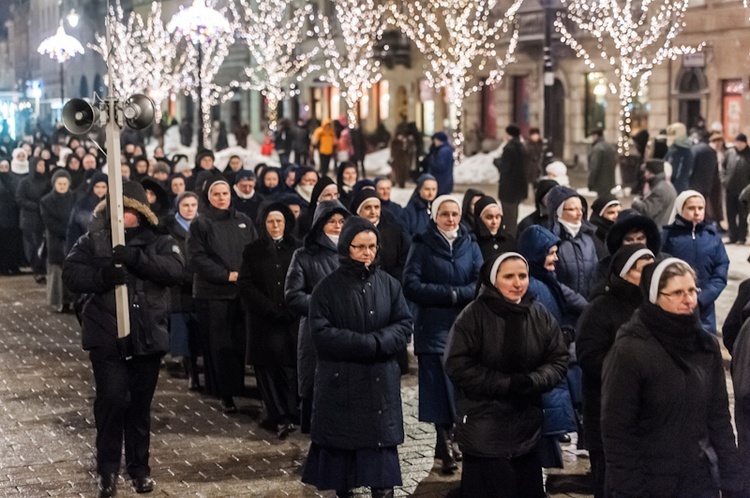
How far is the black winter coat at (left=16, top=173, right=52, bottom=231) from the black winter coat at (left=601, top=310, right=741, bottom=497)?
15.6m

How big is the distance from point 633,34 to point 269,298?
2589 centimetres

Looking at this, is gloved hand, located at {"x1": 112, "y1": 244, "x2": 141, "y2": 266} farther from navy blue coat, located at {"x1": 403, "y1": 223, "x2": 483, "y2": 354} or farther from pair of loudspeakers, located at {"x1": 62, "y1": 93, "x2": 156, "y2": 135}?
navy blue coat, located at {"x1": 403, "y1": 223, "x2": 483, "y2": 354}

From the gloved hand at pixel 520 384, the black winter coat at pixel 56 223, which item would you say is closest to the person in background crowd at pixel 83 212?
the black winter coat at pixel 56 223

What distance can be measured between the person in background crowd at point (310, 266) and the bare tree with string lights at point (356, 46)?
35.2m

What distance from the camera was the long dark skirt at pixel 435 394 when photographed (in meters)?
9.45

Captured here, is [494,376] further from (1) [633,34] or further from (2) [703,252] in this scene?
(1) [633,34]

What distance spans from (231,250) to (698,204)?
382cm

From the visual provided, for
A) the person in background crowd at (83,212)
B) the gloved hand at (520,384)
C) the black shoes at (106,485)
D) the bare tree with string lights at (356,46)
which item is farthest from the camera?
the bare tree with string lights at (356,46)

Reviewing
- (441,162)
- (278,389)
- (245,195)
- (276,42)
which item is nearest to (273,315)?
(278,389)

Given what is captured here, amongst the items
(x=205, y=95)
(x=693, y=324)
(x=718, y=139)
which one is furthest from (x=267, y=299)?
(x=205, y=95)

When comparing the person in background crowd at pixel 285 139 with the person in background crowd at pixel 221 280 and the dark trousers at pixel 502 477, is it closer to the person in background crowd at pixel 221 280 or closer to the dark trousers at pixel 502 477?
the person in background crowd at pixel 221 280

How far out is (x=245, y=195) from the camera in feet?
48.4

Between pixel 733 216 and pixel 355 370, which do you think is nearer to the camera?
pixel 355 370

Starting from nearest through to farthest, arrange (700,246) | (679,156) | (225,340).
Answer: (700,246) < (225,340) < (679,156)
